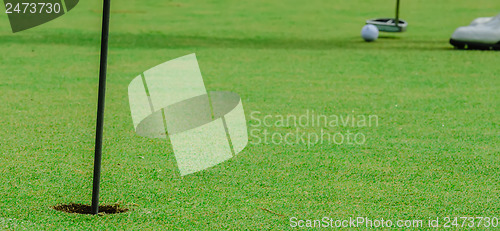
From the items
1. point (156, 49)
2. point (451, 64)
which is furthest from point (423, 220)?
point (156, 49)

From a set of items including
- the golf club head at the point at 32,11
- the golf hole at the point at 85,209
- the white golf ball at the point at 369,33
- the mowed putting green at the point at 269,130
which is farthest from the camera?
the golf club head at the point at 32,11

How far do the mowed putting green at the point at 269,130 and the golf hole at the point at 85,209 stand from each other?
6 centimetres

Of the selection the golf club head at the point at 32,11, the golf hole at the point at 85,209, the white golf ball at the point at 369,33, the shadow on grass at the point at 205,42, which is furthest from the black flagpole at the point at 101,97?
the golf club head at the point at 32,11

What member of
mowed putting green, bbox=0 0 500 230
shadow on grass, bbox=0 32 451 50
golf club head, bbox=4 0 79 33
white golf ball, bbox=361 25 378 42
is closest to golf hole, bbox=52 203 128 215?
mowed putting green, bbox=0 0 500 230

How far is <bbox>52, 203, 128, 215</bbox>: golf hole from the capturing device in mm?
3424

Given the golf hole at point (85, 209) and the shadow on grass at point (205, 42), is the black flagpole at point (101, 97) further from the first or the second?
the shadow on grass at point (205, 42)

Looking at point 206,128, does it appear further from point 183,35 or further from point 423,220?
point 183,35

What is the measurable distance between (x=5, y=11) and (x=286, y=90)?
824 centimetres

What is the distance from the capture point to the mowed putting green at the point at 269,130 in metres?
3.54

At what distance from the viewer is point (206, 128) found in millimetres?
5254

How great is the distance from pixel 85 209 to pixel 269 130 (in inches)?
81.9

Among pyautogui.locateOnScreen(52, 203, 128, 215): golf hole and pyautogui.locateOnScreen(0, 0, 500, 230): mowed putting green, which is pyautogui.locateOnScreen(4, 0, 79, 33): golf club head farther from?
pyautogui.locateOnScreen(52, 203, 128, 215): golf hole

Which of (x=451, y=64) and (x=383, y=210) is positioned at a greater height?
(x=383, y=210)

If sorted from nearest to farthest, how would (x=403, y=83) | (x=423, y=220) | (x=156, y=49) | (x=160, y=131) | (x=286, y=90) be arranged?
1. (x=423, y=220)
2. (x=160, y=131)
3. (x=286, y=90)
4. (x=403, y=83)
5. (x=156, y=49)
